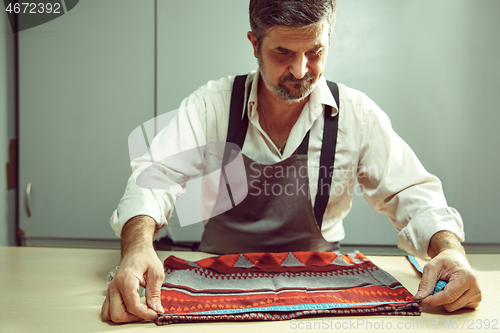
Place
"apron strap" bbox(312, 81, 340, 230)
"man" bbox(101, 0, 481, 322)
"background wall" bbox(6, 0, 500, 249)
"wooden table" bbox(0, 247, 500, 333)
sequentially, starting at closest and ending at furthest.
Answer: "wooden table" bbox(0, 247, 500, 333)
"man" bbox(101, 0, 481, 322)
"apron strap" bbox(312, 81, 340, 230)
"background wall" bbox(6, 0, 500, 249)

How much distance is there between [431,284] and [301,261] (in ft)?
0.97

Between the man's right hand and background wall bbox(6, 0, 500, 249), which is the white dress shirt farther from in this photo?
background wall bbox(6, 0, 500, 249)

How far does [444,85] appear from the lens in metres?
1.78

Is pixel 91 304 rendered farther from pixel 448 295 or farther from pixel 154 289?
pixel 448 295

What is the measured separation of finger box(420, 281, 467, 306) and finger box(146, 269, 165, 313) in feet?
1.59

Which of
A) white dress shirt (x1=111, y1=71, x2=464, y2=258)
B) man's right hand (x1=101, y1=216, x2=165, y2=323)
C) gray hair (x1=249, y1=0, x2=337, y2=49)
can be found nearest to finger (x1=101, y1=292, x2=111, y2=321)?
man's right hand (x1=101, y1=216, x2=165, y2=323)

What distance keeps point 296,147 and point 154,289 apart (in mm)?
590

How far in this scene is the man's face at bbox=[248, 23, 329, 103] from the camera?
0.97 m

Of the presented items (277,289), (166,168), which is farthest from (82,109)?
(277,289)

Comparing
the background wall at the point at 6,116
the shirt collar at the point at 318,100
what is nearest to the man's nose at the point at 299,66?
the shirt collar at the point at 318,100

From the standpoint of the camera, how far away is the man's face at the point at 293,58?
97 cm

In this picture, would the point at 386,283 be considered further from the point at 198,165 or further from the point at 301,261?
the point at 198,165

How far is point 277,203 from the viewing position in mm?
1115


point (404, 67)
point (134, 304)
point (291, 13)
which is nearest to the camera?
point (134, 304)
